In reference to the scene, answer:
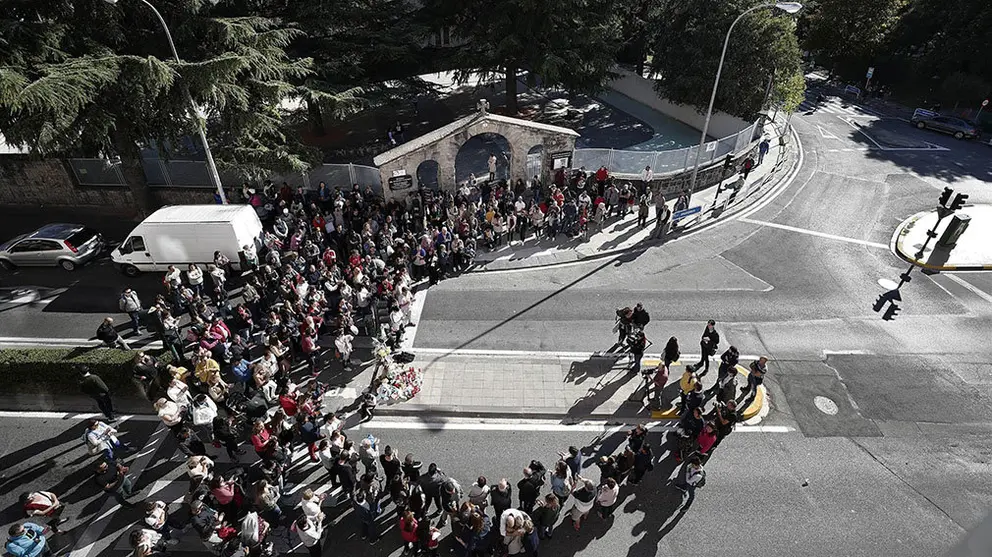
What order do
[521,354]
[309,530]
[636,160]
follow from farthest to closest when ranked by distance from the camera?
1. [636,160]
2. [521,354]
3. [309,530]

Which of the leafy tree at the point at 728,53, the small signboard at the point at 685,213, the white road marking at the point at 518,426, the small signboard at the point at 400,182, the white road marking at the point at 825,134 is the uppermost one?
the leafy tree at the point at 728,53

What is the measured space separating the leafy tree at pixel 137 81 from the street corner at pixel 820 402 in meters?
18.8

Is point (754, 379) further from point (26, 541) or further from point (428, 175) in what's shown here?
point (428, 175)

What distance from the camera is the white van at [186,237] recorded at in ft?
56.0

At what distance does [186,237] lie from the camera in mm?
17250

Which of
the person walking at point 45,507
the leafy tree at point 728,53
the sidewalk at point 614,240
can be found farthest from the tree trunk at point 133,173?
the leafy tree at point 728,53

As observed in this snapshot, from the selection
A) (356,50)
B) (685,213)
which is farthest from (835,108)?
(356,50)

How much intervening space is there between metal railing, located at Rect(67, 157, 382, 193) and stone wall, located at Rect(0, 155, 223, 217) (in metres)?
0.27

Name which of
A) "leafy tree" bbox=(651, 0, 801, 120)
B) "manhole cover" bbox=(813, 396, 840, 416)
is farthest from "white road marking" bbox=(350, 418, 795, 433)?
"leafy tree" bbox=(651, 0, 801, 120)

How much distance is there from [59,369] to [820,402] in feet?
63.8

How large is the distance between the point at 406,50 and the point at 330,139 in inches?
291

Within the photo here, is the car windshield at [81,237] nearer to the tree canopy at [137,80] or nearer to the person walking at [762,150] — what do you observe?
the tree canopy at [137,80]

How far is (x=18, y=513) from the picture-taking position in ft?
36.0

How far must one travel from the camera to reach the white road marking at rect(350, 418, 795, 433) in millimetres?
12930
